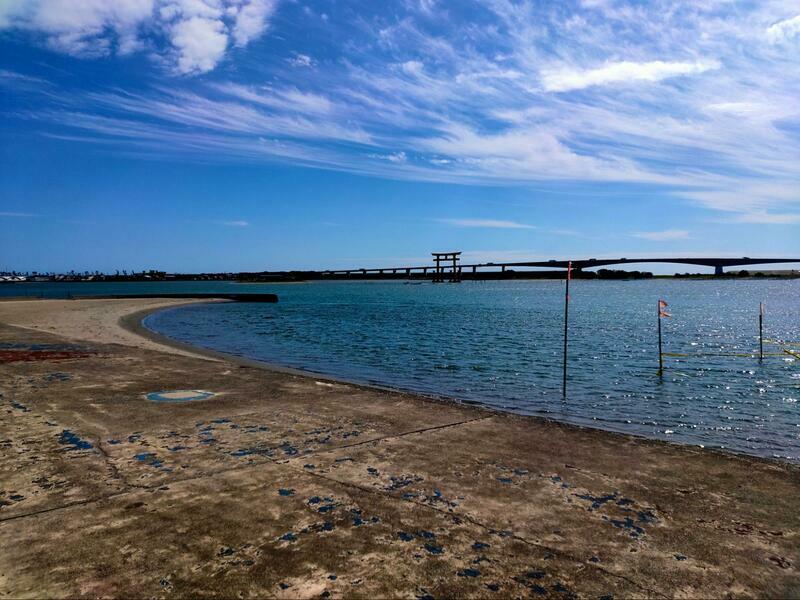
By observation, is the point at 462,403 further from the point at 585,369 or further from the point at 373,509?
the point at 585,369

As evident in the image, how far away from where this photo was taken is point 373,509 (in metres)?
5.11

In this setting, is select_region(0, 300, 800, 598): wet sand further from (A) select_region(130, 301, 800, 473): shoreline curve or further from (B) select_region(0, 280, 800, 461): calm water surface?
(B) select_region(0, 280, 800, 461): calm water surface

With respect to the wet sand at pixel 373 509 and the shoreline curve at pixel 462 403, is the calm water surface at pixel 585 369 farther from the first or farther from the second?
the wet sand at pixel 373 509

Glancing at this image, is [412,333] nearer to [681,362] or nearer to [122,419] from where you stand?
[681,362]

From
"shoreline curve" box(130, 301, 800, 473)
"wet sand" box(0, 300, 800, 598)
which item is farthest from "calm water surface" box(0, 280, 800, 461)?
"wet sand" box(0, 300, 800, 598)

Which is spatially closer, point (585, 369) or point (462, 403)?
point (462, 403)

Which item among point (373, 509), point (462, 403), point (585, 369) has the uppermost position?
point (373, 509)

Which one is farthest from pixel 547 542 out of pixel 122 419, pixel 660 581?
pixel 122 419

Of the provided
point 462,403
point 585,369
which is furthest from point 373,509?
point 585,369

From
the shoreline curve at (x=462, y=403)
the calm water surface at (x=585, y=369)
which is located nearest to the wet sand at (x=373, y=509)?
the shoreline curve at (x=462, y=403)

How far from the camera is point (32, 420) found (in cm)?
830

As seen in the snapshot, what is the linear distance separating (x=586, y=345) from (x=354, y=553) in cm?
2539

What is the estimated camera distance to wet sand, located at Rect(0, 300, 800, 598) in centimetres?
392

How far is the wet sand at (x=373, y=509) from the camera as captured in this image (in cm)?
392
